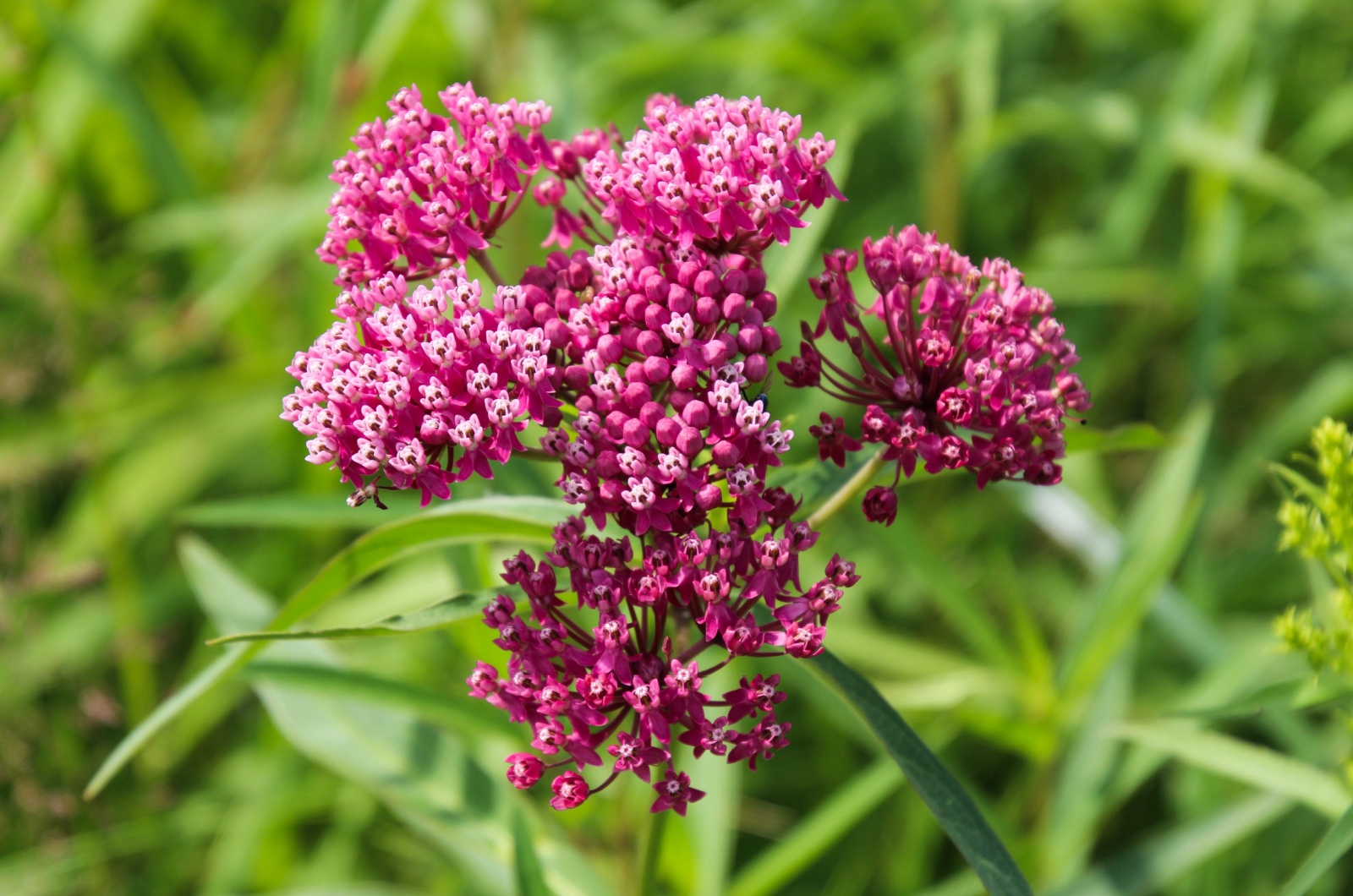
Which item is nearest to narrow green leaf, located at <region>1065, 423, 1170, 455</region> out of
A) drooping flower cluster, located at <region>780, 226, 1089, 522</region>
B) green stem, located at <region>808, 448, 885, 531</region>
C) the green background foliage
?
drooping flower cluster, located at <region>780, 226, 1089, 522</region>

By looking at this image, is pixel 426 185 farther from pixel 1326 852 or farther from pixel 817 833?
pixel 817 833

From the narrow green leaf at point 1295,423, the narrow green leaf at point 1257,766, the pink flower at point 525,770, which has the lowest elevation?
the pink flower at point 525,770

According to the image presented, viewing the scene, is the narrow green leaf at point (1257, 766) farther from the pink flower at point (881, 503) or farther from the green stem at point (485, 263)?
the green stem at point (485, 263)

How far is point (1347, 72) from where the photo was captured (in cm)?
486

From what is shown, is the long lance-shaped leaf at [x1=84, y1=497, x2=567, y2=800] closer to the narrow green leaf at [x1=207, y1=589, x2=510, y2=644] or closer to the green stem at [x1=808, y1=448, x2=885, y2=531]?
the narrow green leaf at [x1=207, y1=589, x2=510, y2=644]

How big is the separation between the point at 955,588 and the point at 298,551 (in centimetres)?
215

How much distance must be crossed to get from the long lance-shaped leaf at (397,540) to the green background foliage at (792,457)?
0.97 feet

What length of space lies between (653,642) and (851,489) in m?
0.40

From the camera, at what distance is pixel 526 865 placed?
75.4 inches

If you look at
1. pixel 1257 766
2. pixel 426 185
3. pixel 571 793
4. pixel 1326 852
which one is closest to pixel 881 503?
pixel 571 793

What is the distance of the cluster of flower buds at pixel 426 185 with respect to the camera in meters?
1.78

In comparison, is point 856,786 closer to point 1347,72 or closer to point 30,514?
point 30,514

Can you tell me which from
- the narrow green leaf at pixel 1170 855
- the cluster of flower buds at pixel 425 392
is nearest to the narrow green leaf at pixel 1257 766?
the narrow green leaf at pixel 1170 855

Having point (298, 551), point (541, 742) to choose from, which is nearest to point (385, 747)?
point (541, 742)
